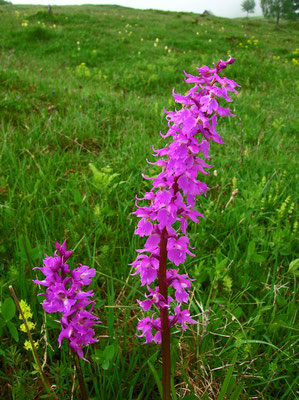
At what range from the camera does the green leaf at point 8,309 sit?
1.90 meters

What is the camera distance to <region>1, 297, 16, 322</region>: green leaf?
6.23 feet

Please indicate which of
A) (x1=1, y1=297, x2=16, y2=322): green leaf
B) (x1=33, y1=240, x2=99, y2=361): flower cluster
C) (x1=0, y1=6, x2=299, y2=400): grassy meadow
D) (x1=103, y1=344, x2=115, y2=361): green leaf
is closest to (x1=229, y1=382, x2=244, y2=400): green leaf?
(x1=0, y1=6, x2=299, y2=400): grassy meadow

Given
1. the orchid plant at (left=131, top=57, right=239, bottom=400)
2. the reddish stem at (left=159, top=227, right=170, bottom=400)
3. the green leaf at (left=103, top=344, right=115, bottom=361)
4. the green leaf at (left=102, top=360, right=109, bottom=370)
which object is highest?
the orchid plant at (left=131, top=57, right=239, bottom=400)

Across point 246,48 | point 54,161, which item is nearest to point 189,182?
point 54,161

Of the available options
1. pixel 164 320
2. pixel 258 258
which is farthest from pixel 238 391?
pixel 258 258

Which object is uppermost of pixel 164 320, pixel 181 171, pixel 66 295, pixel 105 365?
pixel 181 171

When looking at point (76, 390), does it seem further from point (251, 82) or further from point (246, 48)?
point (246, 48)

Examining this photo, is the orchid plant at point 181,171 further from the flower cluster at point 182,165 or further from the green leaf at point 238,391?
the green leaf at point 238,391

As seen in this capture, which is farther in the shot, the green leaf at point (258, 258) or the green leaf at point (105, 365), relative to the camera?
the green leaf at point (258, 258)

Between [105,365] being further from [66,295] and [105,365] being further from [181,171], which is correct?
[181,171]

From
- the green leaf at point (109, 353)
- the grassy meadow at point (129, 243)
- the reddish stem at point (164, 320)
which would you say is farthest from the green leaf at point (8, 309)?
the reddish stem at point (164, 320)

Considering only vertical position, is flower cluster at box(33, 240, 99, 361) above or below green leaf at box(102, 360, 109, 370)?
above

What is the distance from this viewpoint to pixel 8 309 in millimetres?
1922

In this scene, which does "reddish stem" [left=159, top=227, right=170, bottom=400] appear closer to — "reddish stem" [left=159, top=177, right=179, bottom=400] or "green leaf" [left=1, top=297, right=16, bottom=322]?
"reddish stem" [left=159, top=177, right=179, bottom=400]
